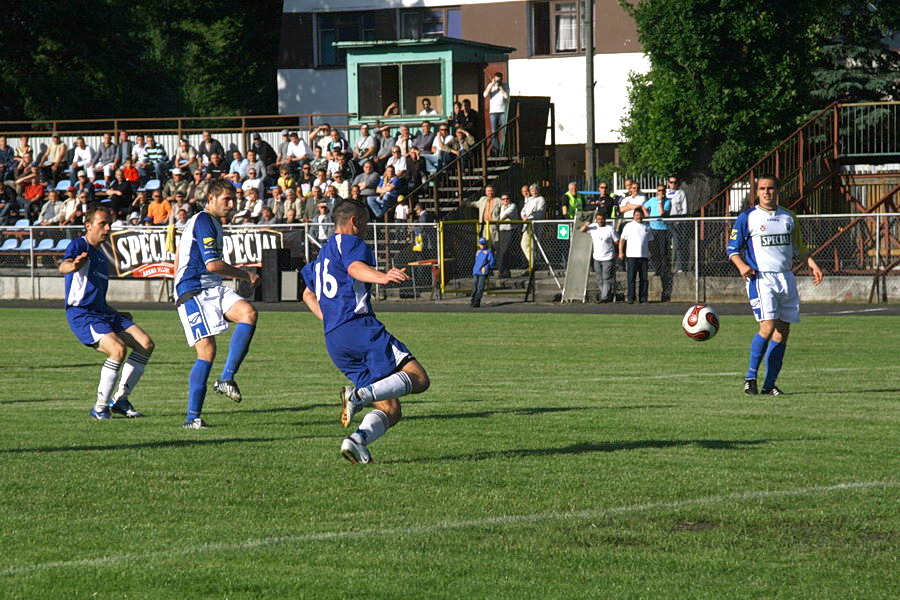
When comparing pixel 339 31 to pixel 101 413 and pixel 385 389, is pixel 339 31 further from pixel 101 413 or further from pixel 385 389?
pixel 385 389

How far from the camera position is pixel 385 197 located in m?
31.2

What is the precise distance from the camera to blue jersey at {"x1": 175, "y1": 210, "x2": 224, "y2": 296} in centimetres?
1085

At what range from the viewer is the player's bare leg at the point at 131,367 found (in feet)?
37.7

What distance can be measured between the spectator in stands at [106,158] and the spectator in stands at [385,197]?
29.1ft

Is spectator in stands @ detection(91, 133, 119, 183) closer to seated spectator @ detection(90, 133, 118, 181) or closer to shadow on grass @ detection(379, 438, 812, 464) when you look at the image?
seated spectator @ detection(90, 133, 118, 181)

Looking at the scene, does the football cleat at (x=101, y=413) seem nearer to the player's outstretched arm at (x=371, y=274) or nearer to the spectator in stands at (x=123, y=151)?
the player's outstretched arm at (x=371, y=274)

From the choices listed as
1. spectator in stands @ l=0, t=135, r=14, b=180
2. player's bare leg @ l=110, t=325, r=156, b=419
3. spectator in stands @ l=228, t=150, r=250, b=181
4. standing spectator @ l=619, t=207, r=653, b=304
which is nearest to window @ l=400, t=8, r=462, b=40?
spectator in stands @ l=228, t=150, r=250, b=181

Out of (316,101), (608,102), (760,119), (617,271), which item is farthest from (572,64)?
(617,271)

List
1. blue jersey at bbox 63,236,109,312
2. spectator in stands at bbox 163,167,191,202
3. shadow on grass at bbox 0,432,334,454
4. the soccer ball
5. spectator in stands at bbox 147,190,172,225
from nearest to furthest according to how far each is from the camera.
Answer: shadow on grass at bbox 0,432,334,454
blue jersey at bbox 63,236,109,312
the soccer ball
spectator in stands at bbox 147,190,172,225
spectator in stands at bbox 163,167,191,202

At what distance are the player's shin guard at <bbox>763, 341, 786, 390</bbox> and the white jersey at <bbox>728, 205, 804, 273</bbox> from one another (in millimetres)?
730

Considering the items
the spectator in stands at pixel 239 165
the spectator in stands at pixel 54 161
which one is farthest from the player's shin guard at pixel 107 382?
the spectator in stands at pixel 54 161

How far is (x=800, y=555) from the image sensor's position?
240 inches

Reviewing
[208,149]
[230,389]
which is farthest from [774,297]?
[208,149]

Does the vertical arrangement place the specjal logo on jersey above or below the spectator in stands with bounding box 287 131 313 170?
below
